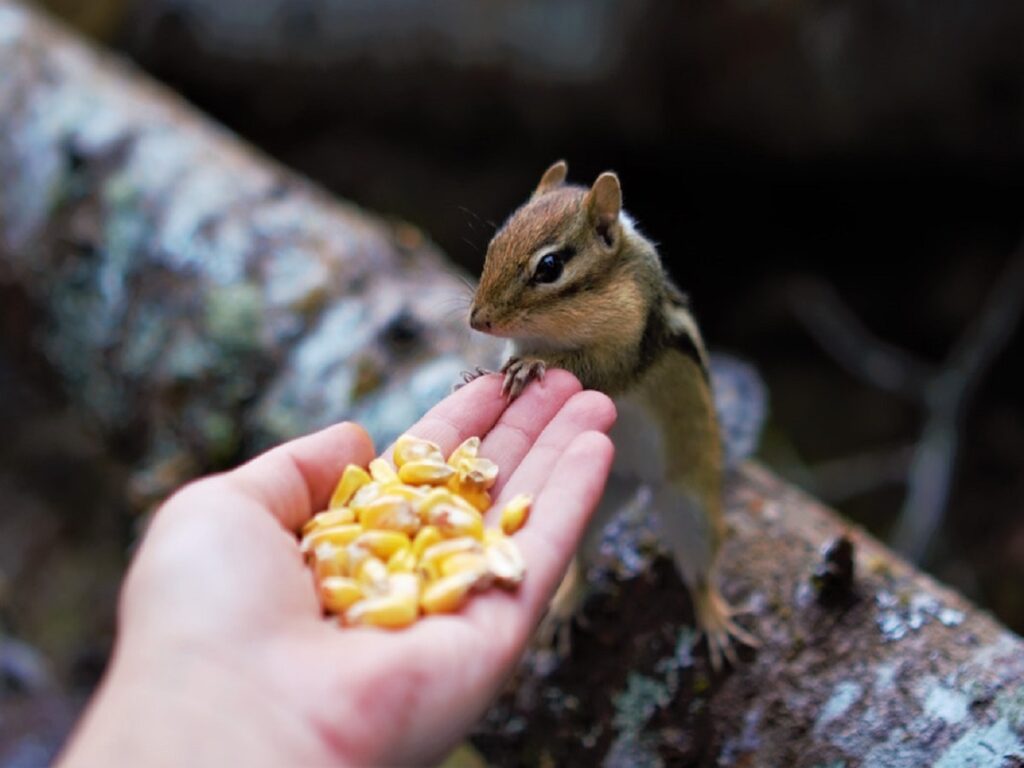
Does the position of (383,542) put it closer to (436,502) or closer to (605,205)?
(436,502)

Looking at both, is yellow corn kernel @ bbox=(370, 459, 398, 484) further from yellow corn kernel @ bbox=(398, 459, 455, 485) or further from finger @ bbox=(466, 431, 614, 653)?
finger @ bbox=(466, 431, 614, 653)

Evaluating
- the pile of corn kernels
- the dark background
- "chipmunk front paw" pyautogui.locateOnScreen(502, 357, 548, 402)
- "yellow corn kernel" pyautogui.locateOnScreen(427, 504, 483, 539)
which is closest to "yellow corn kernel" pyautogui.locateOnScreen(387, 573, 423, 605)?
the pile of corn kernels

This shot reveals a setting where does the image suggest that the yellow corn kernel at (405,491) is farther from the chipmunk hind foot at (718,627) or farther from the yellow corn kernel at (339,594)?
the chipmunk hind foot at (718,627)

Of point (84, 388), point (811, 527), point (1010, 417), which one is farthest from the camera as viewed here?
point (1010, 417)

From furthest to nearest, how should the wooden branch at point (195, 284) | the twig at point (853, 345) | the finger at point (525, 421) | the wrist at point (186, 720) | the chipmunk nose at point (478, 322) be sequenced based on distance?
the twig at point (853, 345) < the wooden branch at point (195, 284) < the chipmunk nose at point (478, 322) < the finger at point (525, 421) < the wrist at point (186, 720)

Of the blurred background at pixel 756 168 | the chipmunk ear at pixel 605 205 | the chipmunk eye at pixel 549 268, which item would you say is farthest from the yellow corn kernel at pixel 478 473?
the blurred background at pixel 756 168

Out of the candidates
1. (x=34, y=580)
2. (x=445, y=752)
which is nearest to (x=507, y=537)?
(x=445, y=752)

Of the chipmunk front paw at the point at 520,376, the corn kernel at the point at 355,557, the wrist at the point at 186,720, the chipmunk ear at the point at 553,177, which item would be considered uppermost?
the chipmunk ear at the point at 553,177

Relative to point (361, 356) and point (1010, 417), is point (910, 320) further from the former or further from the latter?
point (361, 356)
